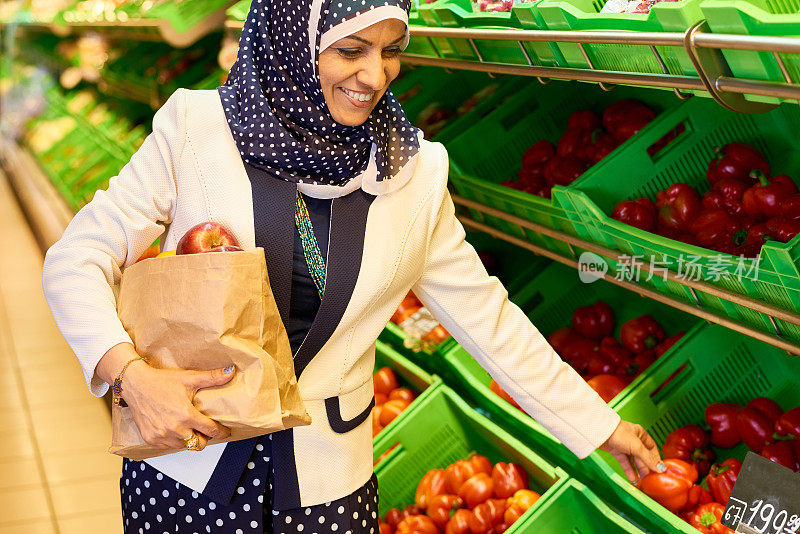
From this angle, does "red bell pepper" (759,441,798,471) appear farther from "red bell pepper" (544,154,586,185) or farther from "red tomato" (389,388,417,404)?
"red tomato" (389,388,417,404)

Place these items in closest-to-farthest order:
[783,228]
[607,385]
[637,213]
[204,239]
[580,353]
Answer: [204,239] < [783,228] < [637,213] < [607,385] < [580,353]

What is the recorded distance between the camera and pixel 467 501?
2.49 metres

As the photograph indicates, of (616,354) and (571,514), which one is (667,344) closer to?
(616,354)

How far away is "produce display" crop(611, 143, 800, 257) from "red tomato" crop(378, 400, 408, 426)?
102 cm

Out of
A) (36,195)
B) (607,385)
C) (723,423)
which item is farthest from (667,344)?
(36,195)

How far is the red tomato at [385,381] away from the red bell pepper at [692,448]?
3.49 ft

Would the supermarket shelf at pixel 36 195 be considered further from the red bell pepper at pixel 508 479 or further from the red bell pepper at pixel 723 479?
the red bell pepper at pixel 723 479

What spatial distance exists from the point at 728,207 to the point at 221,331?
1.49 metres

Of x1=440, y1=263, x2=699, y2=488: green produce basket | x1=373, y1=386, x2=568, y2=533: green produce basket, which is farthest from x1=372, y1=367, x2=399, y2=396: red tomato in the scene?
x1=373, y1=386, x2=568, y2=533: green produce basket

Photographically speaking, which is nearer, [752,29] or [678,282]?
Answer: [752,29]

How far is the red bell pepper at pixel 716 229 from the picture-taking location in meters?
2.13

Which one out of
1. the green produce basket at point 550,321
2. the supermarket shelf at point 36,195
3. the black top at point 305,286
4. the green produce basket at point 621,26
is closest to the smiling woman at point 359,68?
the black top at point 305,286

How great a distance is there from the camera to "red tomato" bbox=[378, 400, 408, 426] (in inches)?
113

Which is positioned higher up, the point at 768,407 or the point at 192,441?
the point at 192,441
